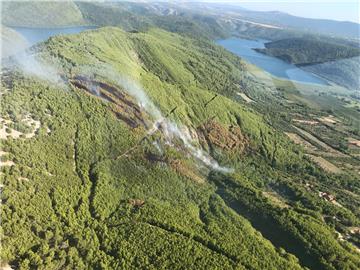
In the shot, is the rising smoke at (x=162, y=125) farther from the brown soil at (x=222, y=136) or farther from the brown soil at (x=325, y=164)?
the brown soil at (x=325, y=164)

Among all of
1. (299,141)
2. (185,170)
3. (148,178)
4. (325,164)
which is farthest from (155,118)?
(299,141)

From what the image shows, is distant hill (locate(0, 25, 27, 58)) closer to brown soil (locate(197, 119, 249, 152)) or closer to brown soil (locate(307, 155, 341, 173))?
brown soil (locate(197, 119, 249, 152))

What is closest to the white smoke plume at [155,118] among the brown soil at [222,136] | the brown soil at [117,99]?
the brown soil at [117,99]

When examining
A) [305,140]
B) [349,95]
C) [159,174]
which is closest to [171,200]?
[159,174]

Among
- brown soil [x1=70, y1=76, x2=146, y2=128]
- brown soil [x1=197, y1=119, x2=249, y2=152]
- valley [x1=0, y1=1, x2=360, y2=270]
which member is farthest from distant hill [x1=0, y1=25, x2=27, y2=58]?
brown soil [x1=197, y1=119, x2=249, y2=152]

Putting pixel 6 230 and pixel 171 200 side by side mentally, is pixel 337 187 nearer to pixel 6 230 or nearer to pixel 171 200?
pixel 171 200

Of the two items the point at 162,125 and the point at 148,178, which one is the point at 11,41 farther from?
the point at 148,178
